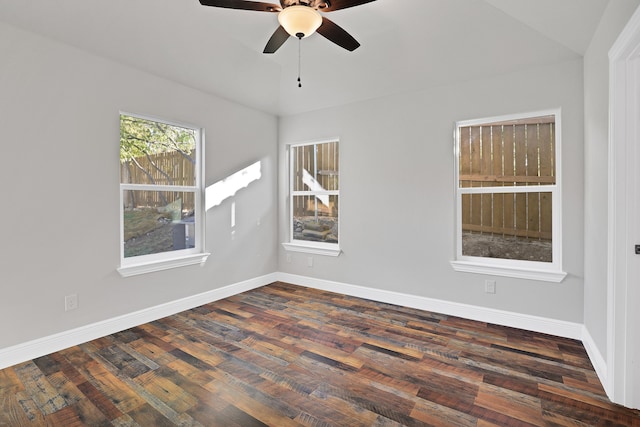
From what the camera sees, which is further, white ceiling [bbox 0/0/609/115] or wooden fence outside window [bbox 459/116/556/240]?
wooden fence outside window [bbox 459/116/556/240]

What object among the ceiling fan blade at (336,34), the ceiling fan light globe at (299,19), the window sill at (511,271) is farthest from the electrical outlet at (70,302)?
the window sill at (511,271)

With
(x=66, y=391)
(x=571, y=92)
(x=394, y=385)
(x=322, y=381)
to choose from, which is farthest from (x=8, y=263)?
(x=571, y=92)

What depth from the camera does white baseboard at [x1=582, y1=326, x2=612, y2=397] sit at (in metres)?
2.18

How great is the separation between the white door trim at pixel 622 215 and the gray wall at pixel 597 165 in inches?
7.6

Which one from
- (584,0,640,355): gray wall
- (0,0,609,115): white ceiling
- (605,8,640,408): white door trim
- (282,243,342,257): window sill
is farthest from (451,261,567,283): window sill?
(0,0,609,115): white ceiling

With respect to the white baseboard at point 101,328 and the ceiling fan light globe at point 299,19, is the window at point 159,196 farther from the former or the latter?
the ceiling fan light globe at point 299,19

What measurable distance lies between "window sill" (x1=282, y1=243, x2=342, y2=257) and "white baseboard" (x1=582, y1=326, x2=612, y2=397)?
257 cm

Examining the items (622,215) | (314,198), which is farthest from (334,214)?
(622,215)

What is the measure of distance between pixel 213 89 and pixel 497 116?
10.1ft

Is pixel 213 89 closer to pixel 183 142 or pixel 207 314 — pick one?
pixel 183 142

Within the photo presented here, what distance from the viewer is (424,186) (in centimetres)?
367

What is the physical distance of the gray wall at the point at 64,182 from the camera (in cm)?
→ 247

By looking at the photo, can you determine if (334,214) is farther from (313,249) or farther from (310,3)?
(310,3)

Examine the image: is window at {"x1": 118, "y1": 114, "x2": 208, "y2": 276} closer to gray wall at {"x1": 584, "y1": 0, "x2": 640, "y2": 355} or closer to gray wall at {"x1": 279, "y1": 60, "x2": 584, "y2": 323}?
gray wall at {"x1": 279, "y1": 60, "x2": 584, "y2": 323}
